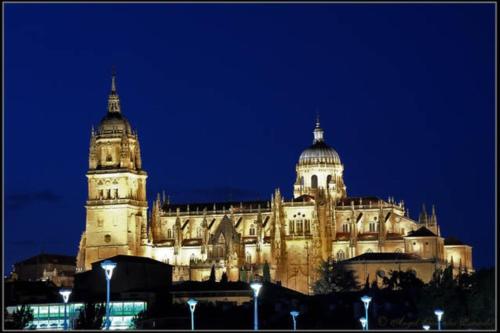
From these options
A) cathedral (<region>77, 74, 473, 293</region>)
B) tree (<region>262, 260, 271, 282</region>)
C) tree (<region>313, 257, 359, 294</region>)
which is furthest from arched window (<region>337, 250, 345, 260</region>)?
tree (<region>262, 260, 271, 282</region>)

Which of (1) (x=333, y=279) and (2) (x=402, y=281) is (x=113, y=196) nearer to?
(1) (x=333, y=279)

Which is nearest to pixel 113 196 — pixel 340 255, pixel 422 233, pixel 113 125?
pixel 113 125

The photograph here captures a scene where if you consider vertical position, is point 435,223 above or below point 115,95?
below

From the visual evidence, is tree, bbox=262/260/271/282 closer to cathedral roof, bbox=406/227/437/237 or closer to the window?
the window

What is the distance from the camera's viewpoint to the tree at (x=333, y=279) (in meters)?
150

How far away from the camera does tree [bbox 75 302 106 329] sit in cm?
10172

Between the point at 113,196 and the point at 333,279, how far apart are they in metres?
29.3

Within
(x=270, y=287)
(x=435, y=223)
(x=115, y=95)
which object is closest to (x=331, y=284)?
(x=270, y=287)

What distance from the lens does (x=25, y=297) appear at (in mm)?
128625

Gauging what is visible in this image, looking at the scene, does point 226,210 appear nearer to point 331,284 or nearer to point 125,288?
point 331,284

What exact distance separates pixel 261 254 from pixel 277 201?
6.26 metres

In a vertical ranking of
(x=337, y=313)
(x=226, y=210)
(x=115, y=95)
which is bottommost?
(x=337, y=313)

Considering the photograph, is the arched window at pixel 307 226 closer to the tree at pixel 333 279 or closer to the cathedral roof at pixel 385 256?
the tree at pixel 333 279

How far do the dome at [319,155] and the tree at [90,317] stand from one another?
70.0m
